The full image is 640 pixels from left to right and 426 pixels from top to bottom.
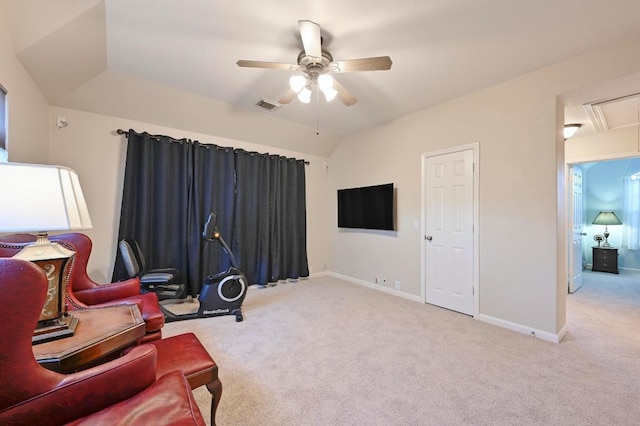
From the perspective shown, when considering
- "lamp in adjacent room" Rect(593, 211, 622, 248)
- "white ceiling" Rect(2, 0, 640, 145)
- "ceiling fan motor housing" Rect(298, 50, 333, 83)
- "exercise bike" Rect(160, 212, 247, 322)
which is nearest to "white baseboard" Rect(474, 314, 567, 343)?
"white ceiling" Rect(2, 0, 640, 145)

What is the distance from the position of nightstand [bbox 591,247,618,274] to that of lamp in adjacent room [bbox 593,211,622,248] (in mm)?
244

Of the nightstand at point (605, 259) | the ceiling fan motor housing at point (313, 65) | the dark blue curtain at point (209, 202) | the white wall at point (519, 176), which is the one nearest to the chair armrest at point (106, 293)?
the dark blue curtain at point (209, 202)

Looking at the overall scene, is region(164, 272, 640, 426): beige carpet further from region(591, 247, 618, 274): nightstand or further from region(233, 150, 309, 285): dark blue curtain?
region(591, 247, 618, 274): nightstand

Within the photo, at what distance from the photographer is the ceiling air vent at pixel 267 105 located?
134 inches

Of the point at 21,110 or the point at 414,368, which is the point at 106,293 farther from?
the point at 414,368

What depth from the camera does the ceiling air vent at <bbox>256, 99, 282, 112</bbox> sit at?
3406mm

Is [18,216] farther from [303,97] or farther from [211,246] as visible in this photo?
[211,246]

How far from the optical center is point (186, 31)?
2.26 meters

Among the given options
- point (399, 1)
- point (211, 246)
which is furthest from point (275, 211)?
point (399, 1)

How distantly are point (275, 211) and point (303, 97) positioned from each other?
8.03 ft

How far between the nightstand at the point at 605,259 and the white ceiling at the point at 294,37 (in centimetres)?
438

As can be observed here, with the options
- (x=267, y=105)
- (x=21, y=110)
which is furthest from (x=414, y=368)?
(x=21, y=110)

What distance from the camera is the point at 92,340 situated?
114 centimetres

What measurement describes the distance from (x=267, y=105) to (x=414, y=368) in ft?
10.8
